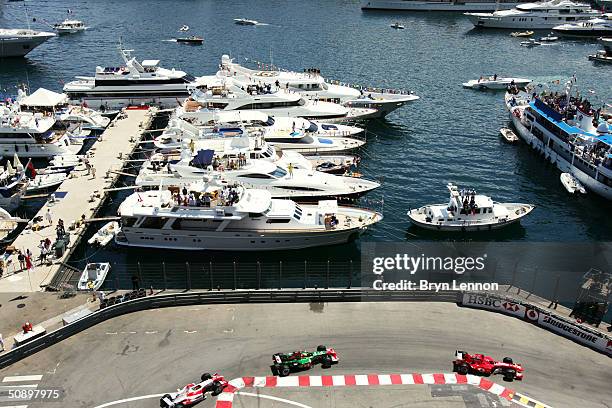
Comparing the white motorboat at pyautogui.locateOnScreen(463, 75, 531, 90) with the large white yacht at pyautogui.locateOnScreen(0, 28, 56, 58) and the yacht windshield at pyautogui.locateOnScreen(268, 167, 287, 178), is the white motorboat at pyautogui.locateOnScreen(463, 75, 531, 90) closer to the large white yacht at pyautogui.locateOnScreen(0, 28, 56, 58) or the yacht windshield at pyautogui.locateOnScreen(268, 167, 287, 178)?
the yacht windshield at pyautogui.locateOnScreen(268, 167, 287, 178)

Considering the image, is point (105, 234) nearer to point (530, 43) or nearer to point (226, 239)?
point (226, 239)

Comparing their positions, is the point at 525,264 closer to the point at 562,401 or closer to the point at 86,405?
the point at 562,401

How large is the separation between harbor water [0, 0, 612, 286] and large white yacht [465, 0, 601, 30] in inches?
155

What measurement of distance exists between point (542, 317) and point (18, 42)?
381 ft

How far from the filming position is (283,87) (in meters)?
81.3

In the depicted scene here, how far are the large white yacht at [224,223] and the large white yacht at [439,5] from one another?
153013mm

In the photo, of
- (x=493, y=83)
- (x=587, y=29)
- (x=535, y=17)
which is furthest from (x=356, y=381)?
(x=535, y=17)

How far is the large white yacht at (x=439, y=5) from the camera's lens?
181500mm

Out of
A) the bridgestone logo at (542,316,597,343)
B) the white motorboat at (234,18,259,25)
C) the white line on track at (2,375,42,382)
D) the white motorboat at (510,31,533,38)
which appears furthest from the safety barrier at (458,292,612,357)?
the white motorboat at (234,18,259,25)

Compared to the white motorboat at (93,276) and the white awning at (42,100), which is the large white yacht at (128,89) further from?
the white motorboat at (93,276)

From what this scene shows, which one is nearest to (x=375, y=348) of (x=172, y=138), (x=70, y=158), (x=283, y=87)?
(x=172, y=138)

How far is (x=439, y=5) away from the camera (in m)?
185

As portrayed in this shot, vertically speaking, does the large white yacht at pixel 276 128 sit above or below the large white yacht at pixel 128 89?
below

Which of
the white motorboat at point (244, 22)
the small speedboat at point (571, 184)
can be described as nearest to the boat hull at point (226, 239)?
the small speedboat at point (571, 184)
